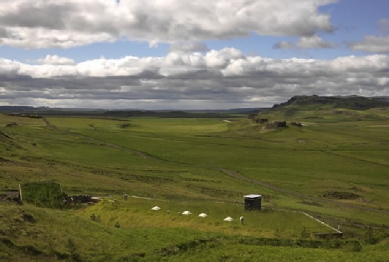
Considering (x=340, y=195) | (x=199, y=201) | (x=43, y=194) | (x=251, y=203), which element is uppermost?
(x=43, y=194)

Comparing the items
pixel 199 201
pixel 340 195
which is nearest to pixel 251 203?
pixel 199 201

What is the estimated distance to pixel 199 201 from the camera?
5791 centimetres

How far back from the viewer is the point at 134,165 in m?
109

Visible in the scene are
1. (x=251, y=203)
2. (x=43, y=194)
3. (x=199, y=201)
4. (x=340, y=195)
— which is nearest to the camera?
(x=43, y=194)

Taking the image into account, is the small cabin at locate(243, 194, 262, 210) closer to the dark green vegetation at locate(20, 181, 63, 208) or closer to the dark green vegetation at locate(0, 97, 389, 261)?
the dark green vegetation at locate(0, 97, 389, 261)

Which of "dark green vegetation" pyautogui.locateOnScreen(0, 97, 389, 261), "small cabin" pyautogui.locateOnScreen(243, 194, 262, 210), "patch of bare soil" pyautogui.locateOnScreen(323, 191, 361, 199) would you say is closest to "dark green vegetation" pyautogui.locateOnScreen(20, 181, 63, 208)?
"dark green vegetation" pyautogui.locateOnScreen(0, 97, 389, 261)

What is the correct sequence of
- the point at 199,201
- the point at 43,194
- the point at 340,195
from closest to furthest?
the point at 43,194, the point at 199,201, the point at 340,195

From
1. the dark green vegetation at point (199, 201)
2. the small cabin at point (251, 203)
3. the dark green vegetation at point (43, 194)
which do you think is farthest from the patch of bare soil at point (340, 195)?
the dark green vegetation at point (43, 194)

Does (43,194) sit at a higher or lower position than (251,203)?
higher

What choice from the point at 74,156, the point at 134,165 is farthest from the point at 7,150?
the point at 134,165

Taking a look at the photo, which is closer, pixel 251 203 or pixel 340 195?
pixel 251 203

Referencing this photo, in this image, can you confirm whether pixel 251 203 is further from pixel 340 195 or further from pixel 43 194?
pixel 340 195

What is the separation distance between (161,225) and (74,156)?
83351 mm

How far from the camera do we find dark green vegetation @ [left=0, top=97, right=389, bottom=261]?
2766 cm
